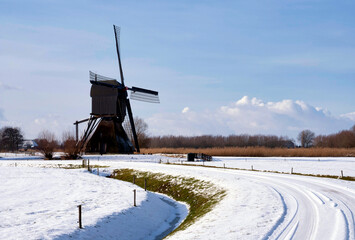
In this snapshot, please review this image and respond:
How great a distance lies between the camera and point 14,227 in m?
15.8

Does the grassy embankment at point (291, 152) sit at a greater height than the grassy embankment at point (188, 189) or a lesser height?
greater

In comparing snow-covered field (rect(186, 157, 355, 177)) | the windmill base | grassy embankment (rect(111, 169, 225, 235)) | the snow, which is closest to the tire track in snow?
grassy embankment (rect(111, 169, 225, 235))

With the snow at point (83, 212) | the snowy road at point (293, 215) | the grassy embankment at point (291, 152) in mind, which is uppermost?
the grassy embankment at point (291, 152)

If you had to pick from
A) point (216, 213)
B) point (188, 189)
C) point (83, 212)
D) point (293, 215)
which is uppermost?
point (293, 215)

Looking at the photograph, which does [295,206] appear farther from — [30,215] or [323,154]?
[323,154]

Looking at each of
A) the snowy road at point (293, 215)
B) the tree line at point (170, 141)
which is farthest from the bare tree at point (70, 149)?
the snowy road at point (293, 215)

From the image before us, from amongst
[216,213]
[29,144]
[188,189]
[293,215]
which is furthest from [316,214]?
[29,144]

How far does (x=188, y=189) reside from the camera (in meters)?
29.1

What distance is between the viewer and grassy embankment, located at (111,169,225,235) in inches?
882

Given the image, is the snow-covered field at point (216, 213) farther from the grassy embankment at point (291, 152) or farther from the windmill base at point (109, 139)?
the grassy embankment at point (291, 152)

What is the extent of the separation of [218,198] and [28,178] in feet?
75.2

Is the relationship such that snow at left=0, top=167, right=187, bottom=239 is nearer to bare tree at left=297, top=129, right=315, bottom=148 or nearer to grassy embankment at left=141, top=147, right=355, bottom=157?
grassy embankment at left=141, top=147, right=355, bottom=157

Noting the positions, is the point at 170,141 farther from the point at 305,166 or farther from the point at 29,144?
the point at 305,166

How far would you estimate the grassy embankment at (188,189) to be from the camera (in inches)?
882
